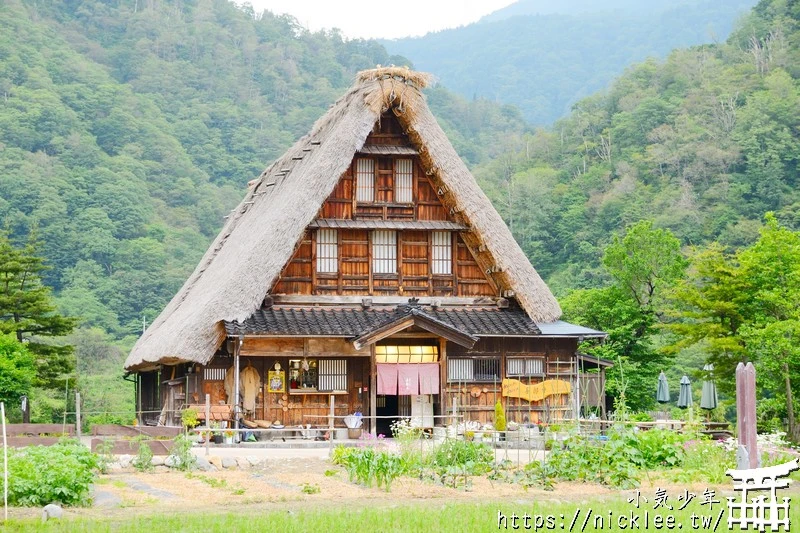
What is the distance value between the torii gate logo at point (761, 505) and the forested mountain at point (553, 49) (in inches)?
5100

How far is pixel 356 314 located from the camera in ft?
94.3

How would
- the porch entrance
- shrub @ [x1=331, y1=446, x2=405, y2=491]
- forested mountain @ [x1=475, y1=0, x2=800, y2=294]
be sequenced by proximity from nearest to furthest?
shrub @ [x1=331, y1=446, x2=405, y2=491], the porch entrance, forested mountain @ [x1=475, y1=0, x2=800, y2=294]

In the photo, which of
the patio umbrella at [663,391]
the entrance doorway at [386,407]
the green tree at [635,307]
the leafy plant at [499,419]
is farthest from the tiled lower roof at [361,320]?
the green tree at [635,307]

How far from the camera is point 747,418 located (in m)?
14.3

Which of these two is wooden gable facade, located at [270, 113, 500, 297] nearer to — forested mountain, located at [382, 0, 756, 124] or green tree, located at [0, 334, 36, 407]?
green tree, located at [0, 334, 36, 407]

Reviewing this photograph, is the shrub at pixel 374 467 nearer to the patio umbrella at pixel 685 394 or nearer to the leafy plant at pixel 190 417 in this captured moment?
the leafy plant at pixel 190 417

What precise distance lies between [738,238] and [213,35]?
55863 mm

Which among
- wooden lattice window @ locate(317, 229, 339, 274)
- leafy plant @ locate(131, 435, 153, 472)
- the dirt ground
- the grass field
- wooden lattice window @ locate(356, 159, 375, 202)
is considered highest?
wooden lattice window @ locate(356, 159, 375, 202)

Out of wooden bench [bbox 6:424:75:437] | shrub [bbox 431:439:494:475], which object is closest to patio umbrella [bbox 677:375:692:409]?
shrub [bbox 431:439:494:475]

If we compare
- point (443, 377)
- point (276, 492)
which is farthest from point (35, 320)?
point (276, 492)

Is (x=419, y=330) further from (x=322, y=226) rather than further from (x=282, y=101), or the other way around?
(x=282, y=101)

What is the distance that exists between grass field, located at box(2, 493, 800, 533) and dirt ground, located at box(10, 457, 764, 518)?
0.77 m

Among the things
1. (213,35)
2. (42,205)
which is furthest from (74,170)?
(213,35)

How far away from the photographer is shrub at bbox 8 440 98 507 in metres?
14.7
